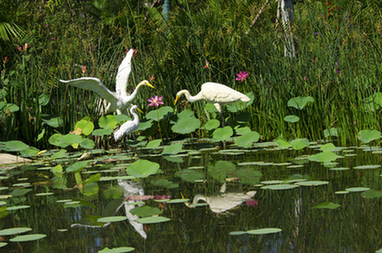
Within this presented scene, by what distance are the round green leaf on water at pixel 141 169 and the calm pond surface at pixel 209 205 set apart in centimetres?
3


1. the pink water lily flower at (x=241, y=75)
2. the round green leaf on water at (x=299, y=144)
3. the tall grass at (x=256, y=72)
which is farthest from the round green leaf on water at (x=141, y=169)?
Answer: the pink water lily flower at (x=241, y=75)

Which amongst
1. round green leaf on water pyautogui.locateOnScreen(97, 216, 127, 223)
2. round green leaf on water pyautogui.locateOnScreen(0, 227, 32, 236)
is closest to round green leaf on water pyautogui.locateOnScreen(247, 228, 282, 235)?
round green leaf on water pyautogui.locateOnScreen(97, 216, 127, 223)

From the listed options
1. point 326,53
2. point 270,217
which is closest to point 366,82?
point 326,53

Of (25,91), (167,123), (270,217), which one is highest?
(25,91)

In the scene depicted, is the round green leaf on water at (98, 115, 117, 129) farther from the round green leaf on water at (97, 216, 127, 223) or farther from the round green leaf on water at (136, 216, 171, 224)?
the round green leaf on water at (136, 216, 171, 224)

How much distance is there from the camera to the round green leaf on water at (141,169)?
310 centimetres

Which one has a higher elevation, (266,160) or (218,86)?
(218,86)

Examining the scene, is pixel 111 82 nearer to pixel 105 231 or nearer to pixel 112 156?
pixel 112 156

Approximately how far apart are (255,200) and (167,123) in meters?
3.49

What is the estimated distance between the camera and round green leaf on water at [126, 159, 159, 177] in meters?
3.10

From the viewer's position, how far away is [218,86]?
16.7ft

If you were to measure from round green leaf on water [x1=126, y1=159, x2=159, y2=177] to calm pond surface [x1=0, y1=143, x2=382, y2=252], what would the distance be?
1.0 inches

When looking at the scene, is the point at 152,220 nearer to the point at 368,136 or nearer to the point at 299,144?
the point at 299,144

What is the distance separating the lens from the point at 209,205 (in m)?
2.38
